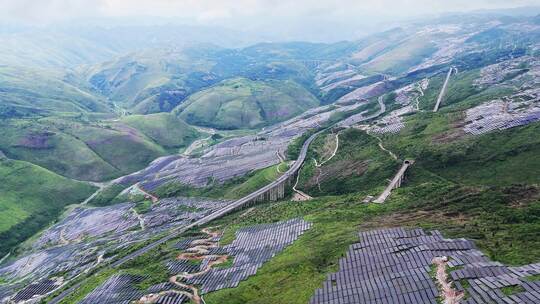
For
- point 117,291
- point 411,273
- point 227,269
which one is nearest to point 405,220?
point 411,273

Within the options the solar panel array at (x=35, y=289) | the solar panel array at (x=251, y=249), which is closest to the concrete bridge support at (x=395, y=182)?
the solar panel array at (x=251, y=249)

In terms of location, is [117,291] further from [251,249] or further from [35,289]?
[35,289]

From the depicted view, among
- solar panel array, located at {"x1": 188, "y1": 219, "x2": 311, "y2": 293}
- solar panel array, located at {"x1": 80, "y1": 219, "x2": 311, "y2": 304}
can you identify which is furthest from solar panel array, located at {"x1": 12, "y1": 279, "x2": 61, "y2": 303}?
solar panel array, located at {"x1": 188, "y1": 219, "x2": 311, "y2": 293}

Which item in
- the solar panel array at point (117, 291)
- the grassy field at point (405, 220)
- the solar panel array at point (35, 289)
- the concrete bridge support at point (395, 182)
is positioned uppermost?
the grassy field at point (405, 220)

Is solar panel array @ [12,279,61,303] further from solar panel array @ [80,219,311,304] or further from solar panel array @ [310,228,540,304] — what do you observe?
solar panel array @ [310,228,540,304]

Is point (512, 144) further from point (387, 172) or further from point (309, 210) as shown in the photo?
point (309, 210)

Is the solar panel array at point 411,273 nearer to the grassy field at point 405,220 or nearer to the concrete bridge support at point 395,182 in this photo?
the grassy field at point 405,220

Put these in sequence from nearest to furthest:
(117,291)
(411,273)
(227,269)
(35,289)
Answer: (411,273) → (117,291) → (227,269) → (35,289)

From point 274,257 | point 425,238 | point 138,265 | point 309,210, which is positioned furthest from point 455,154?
point 138,265
